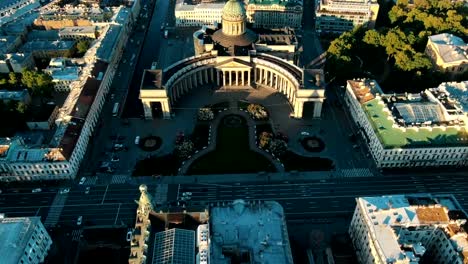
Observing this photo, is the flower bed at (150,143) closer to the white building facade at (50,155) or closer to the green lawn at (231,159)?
the green lawn at (231,159)

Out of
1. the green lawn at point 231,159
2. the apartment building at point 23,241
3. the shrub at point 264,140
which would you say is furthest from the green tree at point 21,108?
the shrub at point 264,140

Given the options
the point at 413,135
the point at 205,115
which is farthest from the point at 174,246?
the point at 413,135

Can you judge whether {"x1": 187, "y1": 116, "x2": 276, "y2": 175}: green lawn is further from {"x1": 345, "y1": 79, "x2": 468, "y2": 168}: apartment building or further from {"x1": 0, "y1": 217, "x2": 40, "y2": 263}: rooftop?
{"x1": 0, "y1": 217, "x2": 40, "y2": 263}: rooftop

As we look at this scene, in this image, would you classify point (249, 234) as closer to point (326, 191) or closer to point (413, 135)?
point (326, 191)

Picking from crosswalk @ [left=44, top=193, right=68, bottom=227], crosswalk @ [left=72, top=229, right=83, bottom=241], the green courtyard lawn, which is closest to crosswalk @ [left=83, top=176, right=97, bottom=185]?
crosswalk @ [left=44, top=193, right=68, bottom=227]

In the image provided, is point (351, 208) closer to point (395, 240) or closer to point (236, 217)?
point (395, 240)
